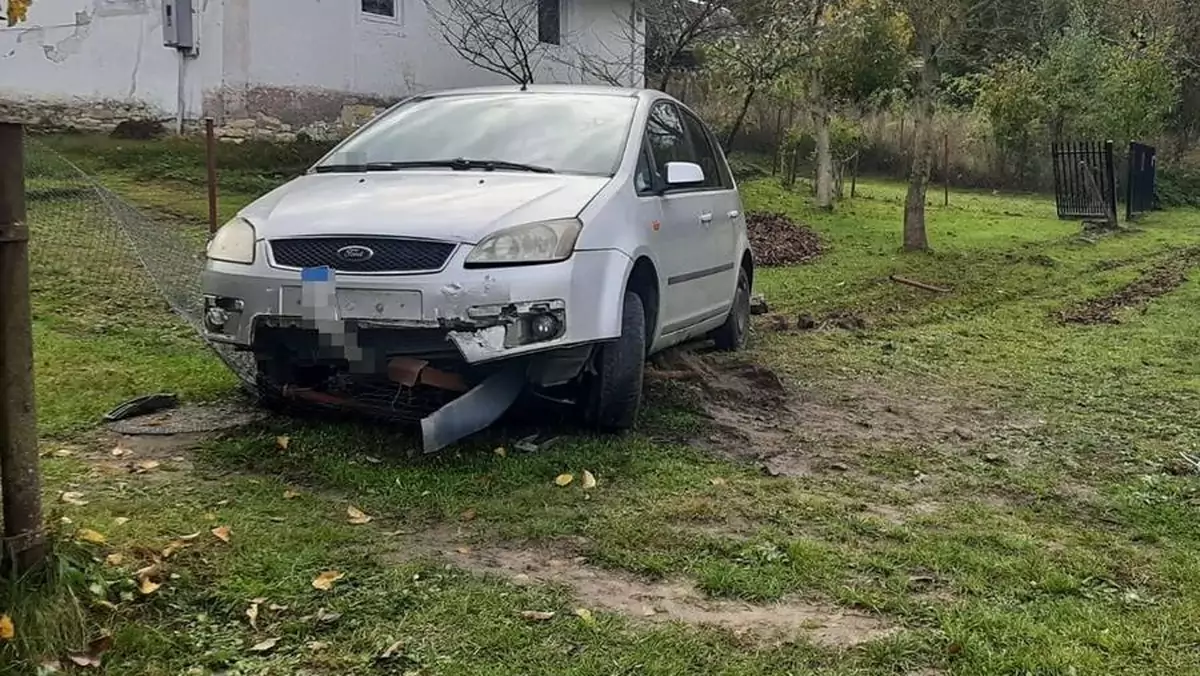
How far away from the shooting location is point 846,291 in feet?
37.0

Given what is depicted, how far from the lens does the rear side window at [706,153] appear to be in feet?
22.3

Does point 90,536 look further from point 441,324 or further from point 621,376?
point 621,376

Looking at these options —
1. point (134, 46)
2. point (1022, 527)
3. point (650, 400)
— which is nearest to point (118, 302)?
point (650, 400)

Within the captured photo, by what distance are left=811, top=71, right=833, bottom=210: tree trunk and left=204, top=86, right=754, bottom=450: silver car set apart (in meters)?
14.2

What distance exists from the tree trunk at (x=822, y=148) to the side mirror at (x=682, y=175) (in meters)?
14.0

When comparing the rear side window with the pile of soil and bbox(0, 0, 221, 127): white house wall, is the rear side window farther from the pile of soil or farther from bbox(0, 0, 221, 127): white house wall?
bbox(0, 0, 221, 127): white house wall

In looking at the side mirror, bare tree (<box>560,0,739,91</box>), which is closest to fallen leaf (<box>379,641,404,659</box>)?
the side mirror

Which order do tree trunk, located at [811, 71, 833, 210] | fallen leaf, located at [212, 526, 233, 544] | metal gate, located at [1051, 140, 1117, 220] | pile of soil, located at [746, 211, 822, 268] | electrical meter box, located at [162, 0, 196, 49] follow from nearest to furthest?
fallen leaf, located at [212, 526, 233, 544] → pile of soil, located at [746, 211, 822, 268] → electrical meter box, located at [162, 0, 196, 49] → metal gate, located at [1051, 140, 1117, 220] → tree trunk, located at [811, 71, 833, 210]

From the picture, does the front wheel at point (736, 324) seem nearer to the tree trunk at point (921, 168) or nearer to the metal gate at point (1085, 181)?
the tree trunk at point (921, 168)

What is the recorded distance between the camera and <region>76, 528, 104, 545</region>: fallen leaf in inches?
134

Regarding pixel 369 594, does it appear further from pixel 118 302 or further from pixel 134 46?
pixel 134 46

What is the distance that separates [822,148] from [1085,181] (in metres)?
4.28

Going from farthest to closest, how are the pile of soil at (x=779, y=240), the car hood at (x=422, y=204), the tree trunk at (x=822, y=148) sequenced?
the tree trunk at (x=822, y=148) < the pile of soil at (x=779, y=240) < the car hood at (x=422, y=204)

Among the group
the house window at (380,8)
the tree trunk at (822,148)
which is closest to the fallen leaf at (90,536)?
the house window at (380,8)
